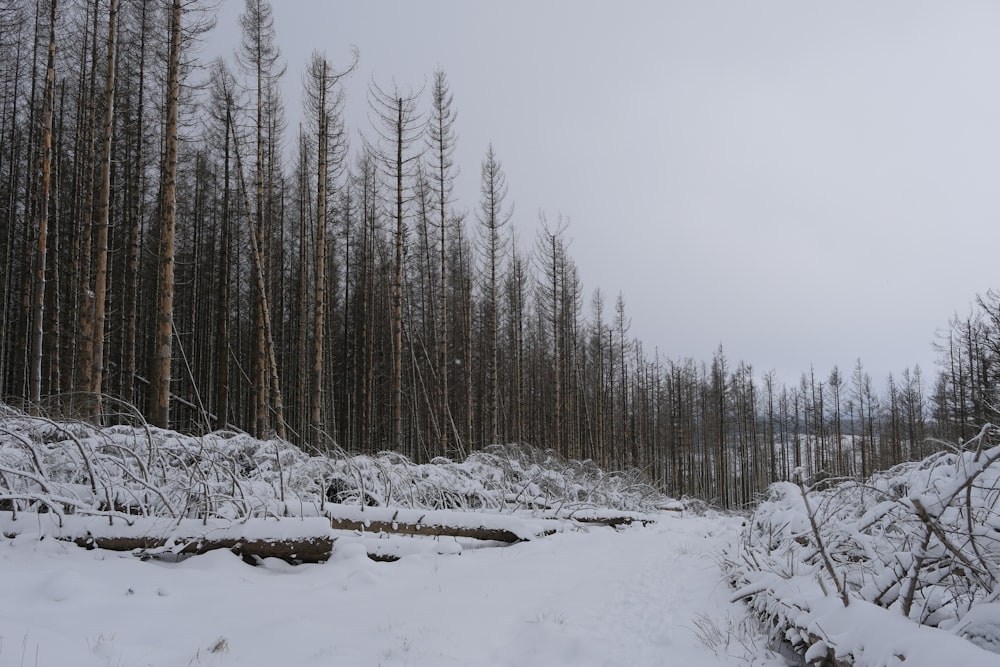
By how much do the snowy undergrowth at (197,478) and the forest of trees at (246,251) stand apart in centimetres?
59

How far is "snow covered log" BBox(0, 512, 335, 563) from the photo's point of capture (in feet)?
12.6

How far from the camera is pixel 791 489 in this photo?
435 centimetres

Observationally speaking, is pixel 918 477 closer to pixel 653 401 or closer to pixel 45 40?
pixel 45 40

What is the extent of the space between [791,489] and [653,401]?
142 feet

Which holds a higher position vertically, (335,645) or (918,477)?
(918,477)

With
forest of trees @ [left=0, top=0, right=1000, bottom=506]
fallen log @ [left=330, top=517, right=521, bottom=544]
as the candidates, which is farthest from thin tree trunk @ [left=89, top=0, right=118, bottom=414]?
fallen log @ [left=330, top=517, right=521, bottom=544]

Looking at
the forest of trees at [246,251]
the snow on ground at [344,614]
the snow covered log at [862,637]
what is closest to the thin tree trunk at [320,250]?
the forest of trees at [246,251]

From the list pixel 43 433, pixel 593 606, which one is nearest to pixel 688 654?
pixel 593 606

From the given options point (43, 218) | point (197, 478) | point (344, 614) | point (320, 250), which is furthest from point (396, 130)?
point (344, 614)

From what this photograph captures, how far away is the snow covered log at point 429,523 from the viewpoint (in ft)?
17.4

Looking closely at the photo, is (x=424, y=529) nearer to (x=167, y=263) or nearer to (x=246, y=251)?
(x=167, y=263)

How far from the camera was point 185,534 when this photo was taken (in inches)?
157

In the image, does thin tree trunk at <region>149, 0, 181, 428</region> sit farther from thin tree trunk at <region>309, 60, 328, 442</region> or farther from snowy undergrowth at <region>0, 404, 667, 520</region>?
thin tree trunk at <region>309, 60, 328, 442</region>

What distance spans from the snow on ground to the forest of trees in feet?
4.47
